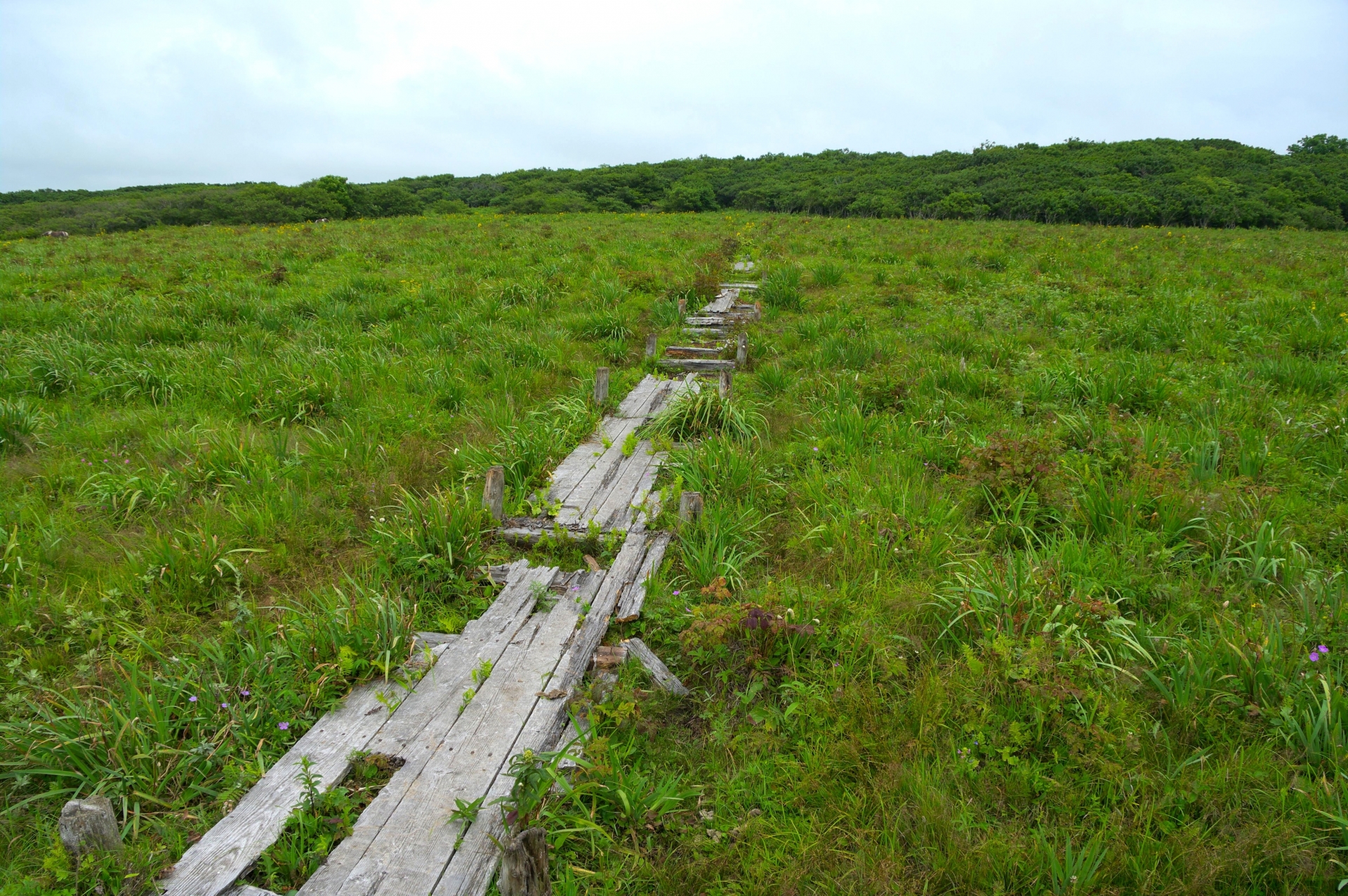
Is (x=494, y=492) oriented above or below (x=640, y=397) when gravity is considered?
below

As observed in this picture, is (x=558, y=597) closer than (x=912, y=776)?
No

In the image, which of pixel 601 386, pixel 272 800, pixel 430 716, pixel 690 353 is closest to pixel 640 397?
pixel 601 386

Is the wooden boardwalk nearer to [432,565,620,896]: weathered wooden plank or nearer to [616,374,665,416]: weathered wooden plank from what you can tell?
[432,565,620,896]: weathered wooden plank

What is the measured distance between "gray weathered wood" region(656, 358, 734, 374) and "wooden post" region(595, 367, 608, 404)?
5.22 ft

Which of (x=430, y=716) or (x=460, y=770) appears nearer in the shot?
(x=460, y=770)

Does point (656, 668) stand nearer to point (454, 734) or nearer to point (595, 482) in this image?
point (454, 734)

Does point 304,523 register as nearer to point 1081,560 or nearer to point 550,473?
point 550,473

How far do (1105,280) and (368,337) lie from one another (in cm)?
1275

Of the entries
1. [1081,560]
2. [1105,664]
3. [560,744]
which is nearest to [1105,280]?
[1081,560]

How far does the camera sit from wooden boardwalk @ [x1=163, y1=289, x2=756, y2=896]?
2305 mm

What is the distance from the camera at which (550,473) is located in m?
5.45

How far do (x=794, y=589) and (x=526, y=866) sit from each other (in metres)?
2.14

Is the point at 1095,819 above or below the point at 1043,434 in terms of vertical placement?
below

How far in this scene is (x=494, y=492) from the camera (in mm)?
4695
